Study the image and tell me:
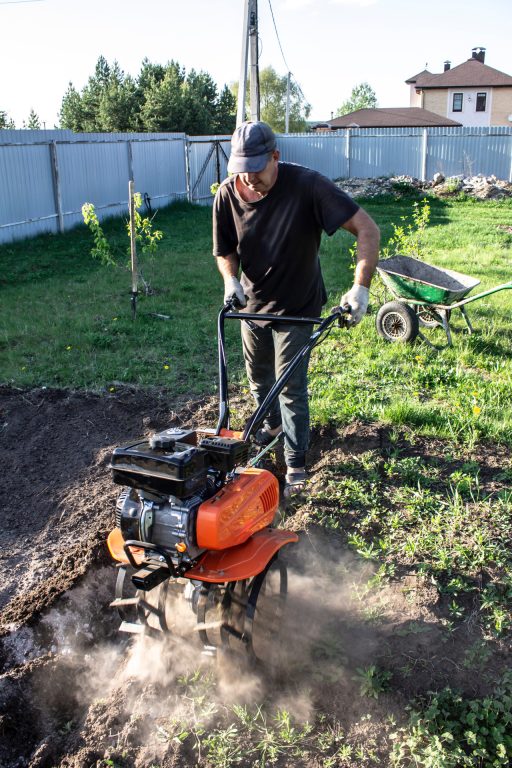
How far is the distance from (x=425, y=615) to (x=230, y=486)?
3.33 feet

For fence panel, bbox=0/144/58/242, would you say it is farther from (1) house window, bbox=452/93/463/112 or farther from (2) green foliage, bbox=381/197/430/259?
(1) house window, bbox=452/93/463/112

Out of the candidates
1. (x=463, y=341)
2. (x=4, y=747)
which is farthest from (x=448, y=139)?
(x=4, y=747)

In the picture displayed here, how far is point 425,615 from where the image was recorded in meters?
2.90

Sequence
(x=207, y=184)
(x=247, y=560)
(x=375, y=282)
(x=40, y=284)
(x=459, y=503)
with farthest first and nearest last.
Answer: (x=207, y=184) < (x=40, y=284) < (x=375, y=282) < (x=459, y=503) < (x=247, y=560)

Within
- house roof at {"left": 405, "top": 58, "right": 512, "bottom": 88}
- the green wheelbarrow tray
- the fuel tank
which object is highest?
house roof at {"left": 405, "top": 58, "right": 512, "bottom": 88}

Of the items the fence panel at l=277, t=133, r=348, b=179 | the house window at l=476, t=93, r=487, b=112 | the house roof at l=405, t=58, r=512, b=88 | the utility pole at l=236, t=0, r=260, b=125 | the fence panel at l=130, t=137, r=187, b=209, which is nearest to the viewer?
the utility pole at l=236, t=0, r=260, b=125

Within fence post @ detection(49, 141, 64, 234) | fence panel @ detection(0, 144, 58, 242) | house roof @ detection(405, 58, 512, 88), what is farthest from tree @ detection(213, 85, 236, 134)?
fence panel @ detection(0, 144, 58, 242)

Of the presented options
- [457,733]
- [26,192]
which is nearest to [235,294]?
[457,733]

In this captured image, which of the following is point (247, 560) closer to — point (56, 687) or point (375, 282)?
point (56, 687)

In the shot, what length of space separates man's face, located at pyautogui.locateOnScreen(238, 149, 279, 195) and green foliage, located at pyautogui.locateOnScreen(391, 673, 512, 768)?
7.42ft

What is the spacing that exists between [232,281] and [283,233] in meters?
0.37

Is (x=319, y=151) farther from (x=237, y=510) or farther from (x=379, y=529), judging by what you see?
(x=237, y=510)

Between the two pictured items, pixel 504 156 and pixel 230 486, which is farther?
pixel 504 156

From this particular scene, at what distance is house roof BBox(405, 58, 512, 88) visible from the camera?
5200 cm
